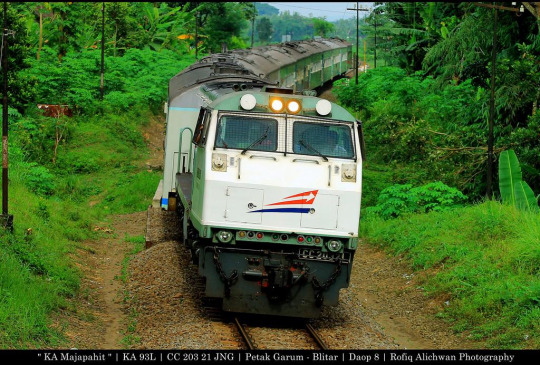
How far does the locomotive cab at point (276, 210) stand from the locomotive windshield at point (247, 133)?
0.6 inches

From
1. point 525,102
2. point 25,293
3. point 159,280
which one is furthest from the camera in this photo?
point 525,102

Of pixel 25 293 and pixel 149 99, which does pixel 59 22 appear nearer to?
pixel 149 99

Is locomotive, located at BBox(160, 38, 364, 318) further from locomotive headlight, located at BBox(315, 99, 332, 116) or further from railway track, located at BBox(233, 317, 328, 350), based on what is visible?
railway track, located at BBox(233, 317, 328, 350)

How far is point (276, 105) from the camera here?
11273mm

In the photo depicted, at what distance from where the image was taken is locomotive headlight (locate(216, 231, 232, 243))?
10773 millimetres

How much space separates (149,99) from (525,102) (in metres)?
19.7

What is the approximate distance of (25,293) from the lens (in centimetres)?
1162

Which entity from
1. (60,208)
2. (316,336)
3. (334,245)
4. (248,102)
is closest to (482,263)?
(334,245)

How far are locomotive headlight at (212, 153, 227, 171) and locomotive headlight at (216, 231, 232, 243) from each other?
89cm

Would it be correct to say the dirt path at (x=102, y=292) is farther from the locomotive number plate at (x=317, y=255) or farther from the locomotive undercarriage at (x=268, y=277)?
the locomotive number plate at (x=317, y=255)

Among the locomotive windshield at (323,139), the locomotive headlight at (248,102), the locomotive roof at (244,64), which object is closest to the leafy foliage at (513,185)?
the locomotive roof at (244,64)

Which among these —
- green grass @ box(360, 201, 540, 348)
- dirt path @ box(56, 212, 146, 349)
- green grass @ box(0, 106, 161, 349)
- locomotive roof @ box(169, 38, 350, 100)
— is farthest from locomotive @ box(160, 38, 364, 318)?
locomotive roof @ box(169, 38, 350, 100)

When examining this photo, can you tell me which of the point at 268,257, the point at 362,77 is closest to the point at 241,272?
the point at 268,257
